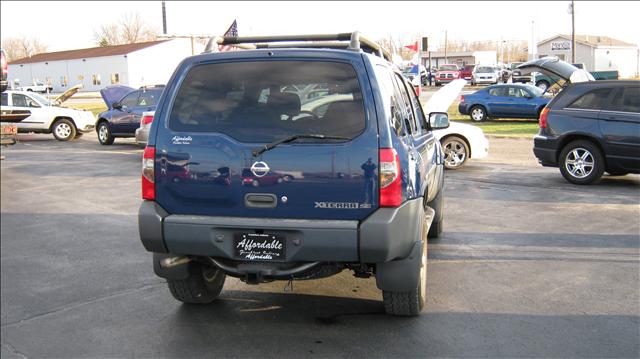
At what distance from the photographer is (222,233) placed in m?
4.24

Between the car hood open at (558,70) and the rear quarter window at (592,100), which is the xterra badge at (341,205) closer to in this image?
the rear quarter window at (592,100)

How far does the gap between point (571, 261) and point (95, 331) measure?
453 centimetres

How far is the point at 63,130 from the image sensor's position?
21141 mm

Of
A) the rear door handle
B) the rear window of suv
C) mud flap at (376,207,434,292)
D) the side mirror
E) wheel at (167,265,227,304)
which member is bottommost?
wheel at (167,265,227,304)

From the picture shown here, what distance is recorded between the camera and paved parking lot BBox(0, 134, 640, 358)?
4.25 m

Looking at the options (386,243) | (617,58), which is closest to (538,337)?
(386,243)

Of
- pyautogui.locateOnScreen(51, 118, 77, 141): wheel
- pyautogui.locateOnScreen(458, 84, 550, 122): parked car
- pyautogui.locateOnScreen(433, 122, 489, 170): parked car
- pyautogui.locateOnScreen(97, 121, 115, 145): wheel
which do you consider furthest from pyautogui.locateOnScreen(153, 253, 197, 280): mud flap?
pyautogui.locateOnScreen(458, 84, 550, 122): parked car

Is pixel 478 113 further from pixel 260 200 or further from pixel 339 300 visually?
pixel 260 200

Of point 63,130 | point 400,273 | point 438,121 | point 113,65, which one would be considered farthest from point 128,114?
point 113,65

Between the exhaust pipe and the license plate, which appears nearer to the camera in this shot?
the license plate

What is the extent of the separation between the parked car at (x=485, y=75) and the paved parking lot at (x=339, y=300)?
4552 cm

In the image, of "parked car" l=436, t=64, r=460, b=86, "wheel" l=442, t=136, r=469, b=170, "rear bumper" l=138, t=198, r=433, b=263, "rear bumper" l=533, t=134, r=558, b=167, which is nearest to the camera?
"rear bumper" l=138, t=198, r=433, b=263

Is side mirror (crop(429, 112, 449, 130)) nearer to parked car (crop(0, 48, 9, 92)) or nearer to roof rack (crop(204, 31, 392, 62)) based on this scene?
roof rack (crop(204, 31, 392, 62))

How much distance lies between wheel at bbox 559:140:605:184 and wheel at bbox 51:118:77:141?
1610 centimetres
